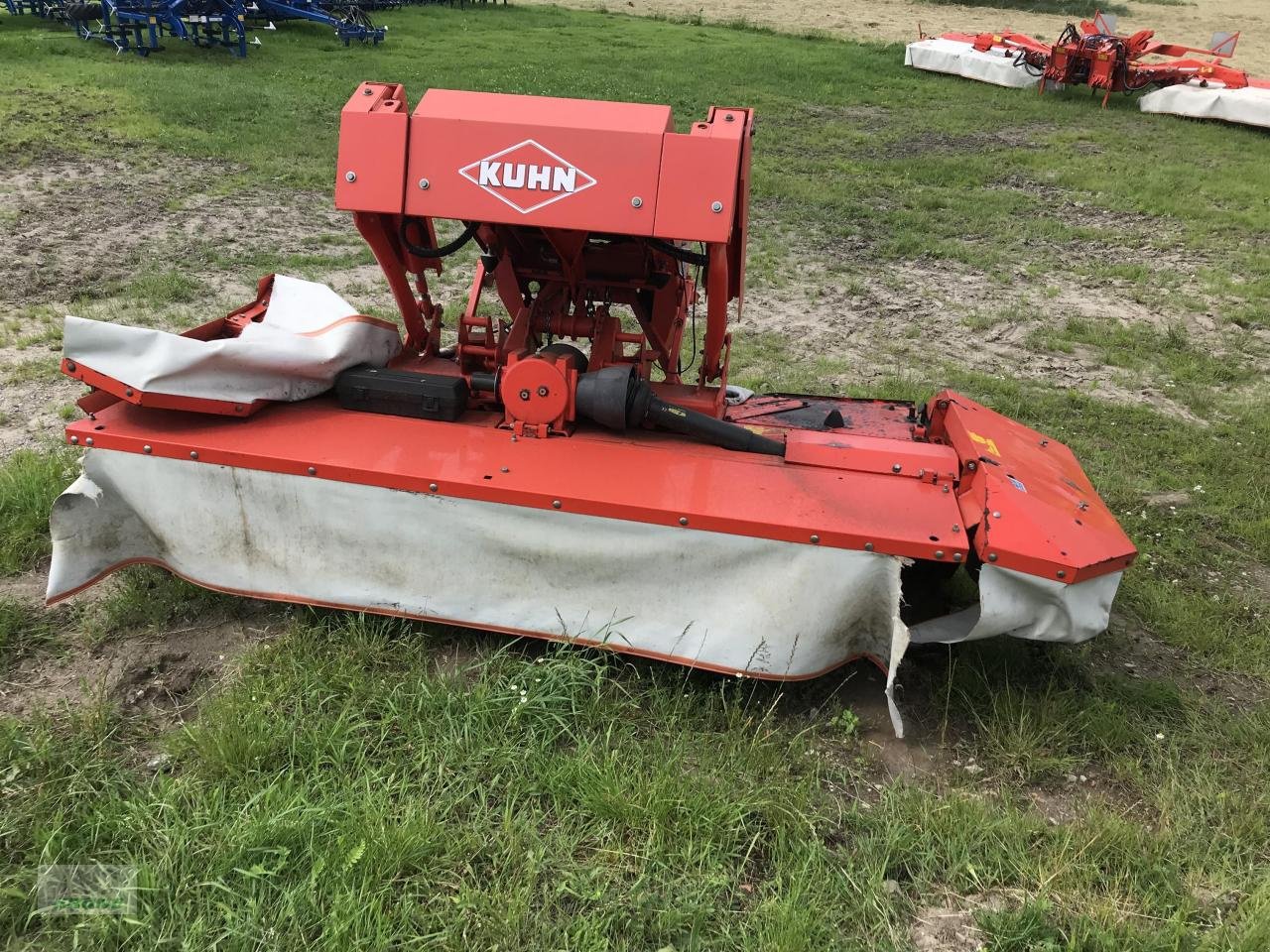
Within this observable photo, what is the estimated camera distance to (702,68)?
1447 cm

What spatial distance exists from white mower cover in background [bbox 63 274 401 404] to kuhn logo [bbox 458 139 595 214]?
0.76 meters

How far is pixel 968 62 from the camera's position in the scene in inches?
581

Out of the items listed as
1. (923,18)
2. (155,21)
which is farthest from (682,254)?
(923,18)

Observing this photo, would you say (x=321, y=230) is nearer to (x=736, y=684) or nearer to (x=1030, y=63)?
(x=736, y=684)

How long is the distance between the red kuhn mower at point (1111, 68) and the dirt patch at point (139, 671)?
1412 centimetres

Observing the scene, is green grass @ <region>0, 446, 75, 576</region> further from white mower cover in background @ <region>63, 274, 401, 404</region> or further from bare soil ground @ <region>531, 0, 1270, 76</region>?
bare soil ground @ <region>531, 0, 1270, 76</region>

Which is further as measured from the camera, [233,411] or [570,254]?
[570,254]

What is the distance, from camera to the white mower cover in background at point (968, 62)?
46.9 ft

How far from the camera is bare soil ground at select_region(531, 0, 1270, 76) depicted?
68.4 ft

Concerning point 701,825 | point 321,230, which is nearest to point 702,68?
point 321,230

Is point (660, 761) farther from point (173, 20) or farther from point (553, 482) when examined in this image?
point (173, 20)

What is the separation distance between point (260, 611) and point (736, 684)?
5.08ft

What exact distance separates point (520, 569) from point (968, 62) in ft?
49.0

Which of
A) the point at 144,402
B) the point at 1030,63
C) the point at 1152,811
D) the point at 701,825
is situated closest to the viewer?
the point at 701,825
